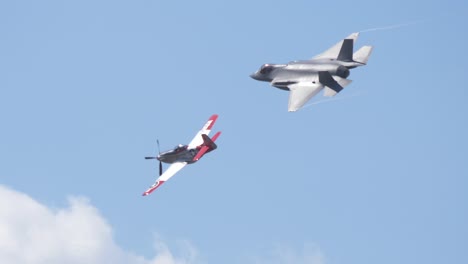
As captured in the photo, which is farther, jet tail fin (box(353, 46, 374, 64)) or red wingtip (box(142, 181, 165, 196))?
red wingtip (box(142, 181, 165, 196))

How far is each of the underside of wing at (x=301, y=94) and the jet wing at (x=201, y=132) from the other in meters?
20.2

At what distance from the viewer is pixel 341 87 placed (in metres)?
134

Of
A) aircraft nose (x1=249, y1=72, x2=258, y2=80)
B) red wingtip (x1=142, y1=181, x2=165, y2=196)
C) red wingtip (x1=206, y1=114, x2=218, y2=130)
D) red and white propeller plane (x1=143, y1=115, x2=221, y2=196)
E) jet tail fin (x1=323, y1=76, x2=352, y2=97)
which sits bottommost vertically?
red wingtip (x1=142, y1=181, x2=165, y2=196)

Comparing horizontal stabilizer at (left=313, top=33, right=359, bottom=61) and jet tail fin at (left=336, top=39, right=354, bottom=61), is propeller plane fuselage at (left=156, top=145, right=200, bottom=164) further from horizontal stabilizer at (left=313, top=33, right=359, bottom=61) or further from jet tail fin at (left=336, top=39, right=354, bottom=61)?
jet tail fin at (left=336, top=39, right=354, bottom=61)

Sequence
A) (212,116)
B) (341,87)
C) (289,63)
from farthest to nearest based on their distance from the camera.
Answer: (212,116), (289,63), (341,87)

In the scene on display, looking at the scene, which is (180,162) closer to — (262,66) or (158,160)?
(158,160)

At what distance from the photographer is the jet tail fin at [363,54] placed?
14188 cm

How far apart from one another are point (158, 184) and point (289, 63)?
27158 mm

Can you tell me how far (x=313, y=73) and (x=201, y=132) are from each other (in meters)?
26.2

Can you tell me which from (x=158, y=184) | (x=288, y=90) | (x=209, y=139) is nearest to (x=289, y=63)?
(x=288, y=90)

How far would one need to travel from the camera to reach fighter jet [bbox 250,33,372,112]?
134625mm

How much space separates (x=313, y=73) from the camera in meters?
137

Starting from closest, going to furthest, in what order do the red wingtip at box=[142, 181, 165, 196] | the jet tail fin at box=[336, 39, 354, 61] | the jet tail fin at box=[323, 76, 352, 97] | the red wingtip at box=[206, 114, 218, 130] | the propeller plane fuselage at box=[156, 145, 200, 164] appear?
the jet tail fin at box=[323, 76, 352, 97] → the jet tail fin at box=[336, 39, 354, 61] → the red wingtip at box=[142, 181, 165, 196] → the propeller plane fuselage at box=[156, 145, 200, 164] → the red wingtip at box=[206, 114, 218, 130]

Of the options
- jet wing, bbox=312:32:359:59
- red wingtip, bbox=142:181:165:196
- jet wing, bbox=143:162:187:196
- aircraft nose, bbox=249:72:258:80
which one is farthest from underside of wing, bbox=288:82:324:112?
red wingtip, bbox=142:181:165:196
